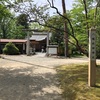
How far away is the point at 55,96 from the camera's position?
6.18 metres

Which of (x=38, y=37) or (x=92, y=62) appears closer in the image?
(x=92, y=62)

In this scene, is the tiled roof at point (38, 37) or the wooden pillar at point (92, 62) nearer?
the wooden pillar at point (92, 62)

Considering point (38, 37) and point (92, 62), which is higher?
point (38, 37)

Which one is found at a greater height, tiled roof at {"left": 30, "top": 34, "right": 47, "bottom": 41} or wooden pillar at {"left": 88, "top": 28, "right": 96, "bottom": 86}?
A: tiled roof at {"left": 30, "top": 34, "right": 47, "bottom": 41}

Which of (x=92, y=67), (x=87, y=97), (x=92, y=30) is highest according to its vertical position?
(x=92, y=30)

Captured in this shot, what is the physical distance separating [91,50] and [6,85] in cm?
352

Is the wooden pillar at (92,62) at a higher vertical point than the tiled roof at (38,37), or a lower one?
lower

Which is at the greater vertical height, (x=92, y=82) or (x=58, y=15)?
(x=58, y=15)

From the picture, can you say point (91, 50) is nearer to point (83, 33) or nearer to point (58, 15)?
point (58, 15)

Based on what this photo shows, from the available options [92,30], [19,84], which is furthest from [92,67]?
[19,84]

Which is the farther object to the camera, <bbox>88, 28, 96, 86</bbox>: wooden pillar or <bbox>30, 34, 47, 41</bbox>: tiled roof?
<bbox>30, 34, 47, 41</bbox>: tiled roof

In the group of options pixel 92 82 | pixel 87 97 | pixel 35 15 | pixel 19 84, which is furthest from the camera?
pixel 35 15

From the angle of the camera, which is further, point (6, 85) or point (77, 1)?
point (77, 1)

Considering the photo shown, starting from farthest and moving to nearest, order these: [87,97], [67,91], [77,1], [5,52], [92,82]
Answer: [5,52] → [77,1] → [92,82] → [67,91] → [87,97]
